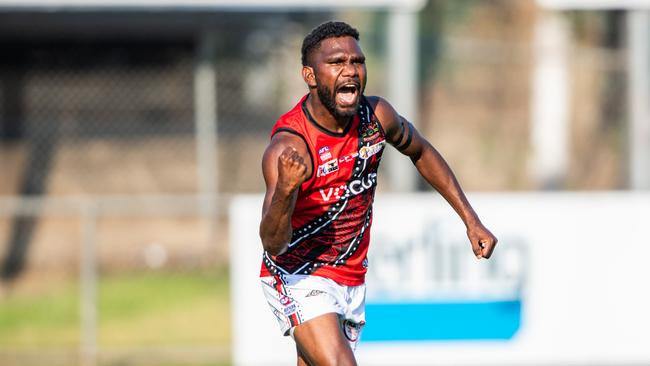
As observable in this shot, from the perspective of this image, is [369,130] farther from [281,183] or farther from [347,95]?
[281,183]

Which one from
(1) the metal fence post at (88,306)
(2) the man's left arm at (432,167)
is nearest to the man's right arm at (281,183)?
(2) the man's left arm at (432,167)

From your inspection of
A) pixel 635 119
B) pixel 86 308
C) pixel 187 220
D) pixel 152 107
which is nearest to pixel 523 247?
pixel 635 119

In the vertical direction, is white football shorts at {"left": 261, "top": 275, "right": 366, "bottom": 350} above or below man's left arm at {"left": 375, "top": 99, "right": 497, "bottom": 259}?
below

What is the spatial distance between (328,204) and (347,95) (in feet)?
1.98

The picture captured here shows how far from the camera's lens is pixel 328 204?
5348mm

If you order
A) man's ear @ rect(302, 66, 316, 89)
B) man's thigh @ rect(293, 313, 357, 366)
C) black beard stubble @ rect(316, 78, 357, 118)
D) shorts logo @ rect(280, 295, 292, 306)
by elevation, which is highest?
man's ear @ rect(302, 66, 316, 89)

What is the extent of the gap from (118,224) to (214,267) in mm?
1409

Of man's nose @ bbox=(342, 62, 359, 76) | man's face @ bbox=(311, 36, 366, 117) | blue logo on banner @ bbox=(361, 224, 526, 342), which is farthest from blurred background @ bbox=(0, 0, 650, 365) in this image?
man's nose @ bbox=(342, 62, 359, 76)

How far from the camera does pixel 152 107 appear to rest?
1361cm

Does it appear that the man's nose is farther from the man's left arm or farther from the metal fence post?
the metal fence post

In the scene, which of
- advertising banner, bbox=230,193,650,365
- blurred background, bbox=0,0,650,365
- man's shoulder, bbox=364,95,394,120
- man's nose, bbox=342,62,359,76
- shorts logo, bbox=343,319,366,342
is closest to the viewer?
man's nose, bbox=342,62,359,76

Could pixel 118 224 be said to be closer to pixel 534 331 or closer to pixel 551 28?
pixel 534 331

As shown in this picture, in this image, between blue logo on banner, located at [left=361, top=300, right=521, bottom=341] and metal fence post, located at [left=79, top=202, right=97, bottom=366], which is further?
metal fence post, located at [left=79, top=202, right=97, bottom=366]

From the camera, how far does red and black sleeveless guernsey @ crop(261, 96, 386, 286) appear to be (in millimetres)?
5238
